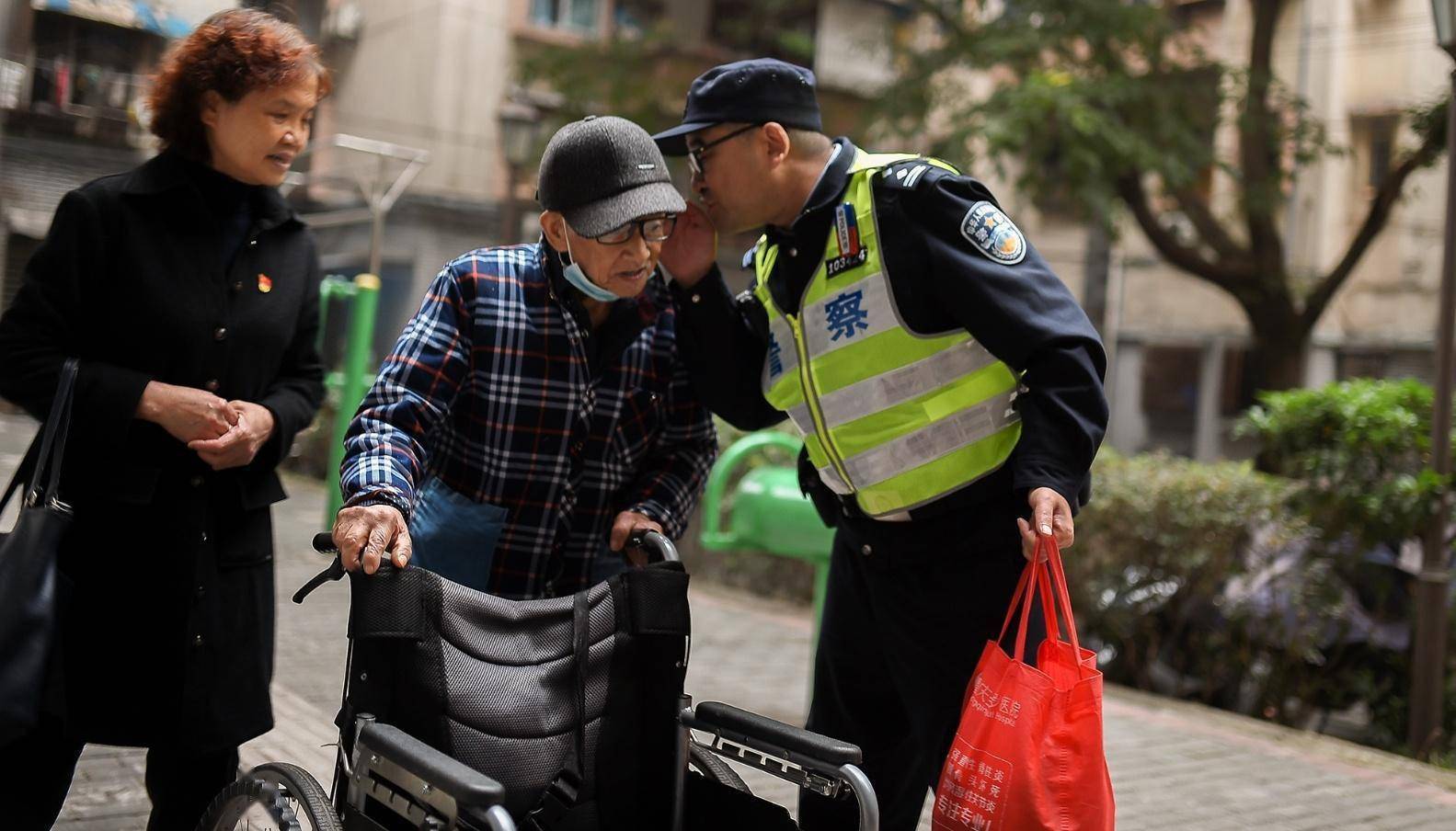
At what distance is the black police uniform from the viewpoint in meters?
2.35

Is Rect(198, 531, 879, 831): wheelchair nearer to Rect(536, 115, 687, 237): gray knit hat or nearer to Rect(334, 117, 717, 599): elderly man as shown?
Rect(334, 117, 717, 599): elderly man

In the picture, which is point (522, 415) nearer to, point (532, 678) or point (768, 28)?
point (532, 678)

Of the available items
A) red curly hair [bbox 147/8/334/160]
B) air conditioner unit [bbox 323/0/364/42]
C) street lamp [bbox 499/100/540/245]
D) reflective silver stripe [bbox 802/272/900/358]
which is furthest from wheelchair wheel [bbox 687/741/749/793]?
air conditioner unit [bbox 323/0/364/42]

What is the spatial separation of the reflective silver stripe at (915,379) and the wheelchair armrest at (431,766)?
1082 millimetres

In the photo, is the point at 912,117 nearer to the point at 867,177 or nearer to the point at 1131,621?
the point at 1131,621

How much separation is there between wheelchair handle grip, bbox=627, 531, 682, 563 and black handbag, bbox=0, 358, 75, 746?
3.29 ft

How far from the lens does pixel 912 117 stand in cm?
1242

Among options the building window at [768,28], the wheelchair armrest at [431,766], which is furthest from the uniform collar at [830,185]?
the building window at [768,28]

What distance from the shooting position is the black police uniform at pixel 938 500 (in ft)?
7.72

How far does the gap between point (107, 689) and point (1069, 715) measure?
1741mm

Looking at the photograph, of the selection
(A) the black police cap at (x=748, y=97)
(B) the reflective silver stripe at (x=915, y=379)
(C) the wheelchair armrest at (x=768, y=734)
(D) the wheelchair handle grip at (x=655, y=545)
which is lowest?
(C) the wheelchair armrest at (x=768, y=734)

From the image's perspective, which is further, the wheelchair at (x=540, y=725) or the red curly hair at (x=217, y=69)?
the red curly hair at (x=217, y=69)

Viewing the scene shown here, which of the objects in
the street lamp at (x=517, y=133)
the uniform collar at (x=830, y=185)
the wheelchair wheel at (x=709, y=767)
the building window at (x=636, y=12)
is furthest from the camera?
the building window at (x=636, y=12)

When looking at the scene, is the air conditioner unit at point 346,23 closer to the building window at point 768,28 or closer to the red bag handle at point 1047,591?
the building window at point 768,28
